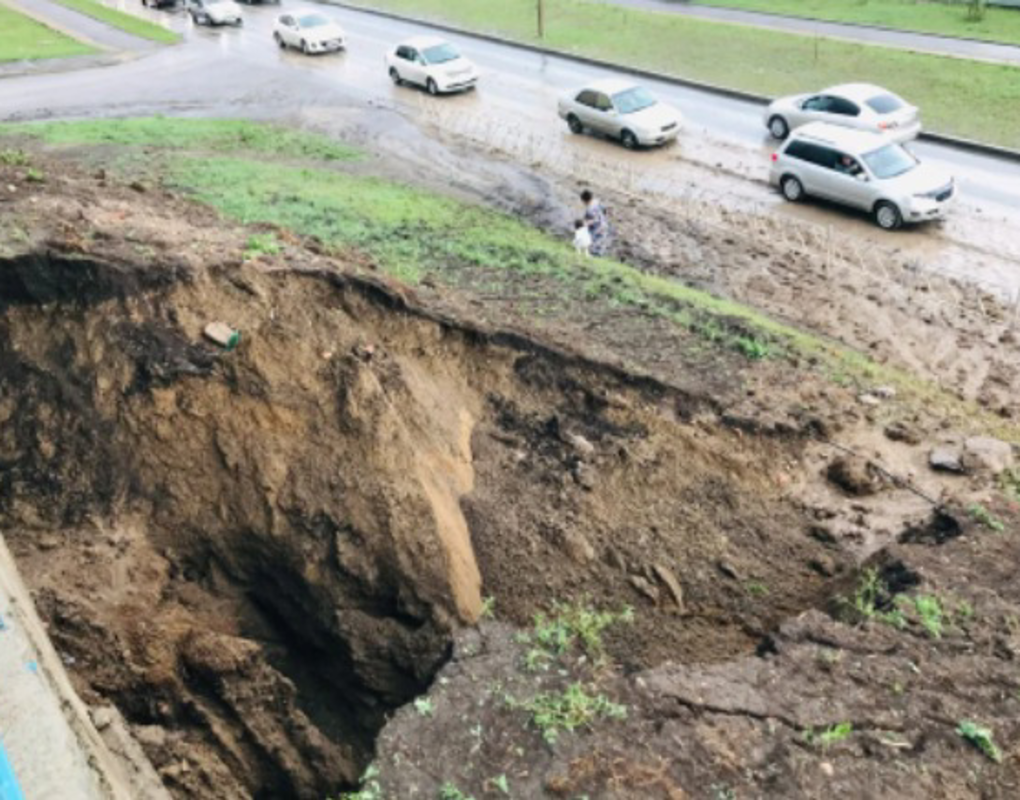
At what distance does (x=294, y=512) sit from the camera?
10562mm

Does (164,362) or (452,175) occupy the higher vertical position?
(164,362)

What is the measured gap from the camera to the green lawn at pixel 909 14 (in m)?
34.1

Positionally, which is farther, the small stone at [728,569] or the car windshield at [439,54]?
the car windshield at [439,54]

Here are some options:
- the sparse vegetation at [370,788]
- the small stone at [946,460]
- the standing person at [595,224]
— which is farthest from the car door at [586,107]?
the sparse vegetation at [370,788]

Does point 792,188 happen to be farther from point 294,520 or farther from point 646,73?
point 294,520

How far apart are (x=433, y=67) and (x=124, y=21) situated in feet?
58.6

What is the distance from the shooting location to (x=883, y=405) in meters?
13.3

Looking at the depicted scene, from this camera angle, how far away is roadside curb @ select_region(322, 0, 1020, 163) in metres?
24.0

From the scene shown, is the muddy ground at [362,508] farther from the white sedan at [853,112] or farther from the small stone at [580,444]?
the white sedan at [853,112]

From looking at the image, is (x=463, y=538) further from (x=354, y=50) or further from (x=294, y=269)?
(x=354, y=50)

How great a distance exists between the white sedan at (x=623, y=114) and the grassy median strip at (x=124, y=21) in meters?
18.8

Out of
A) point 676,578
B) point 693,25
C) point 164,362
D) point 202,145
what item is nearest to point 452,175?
point 202,145

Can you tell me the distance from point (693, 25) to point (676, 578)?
31.6 meters

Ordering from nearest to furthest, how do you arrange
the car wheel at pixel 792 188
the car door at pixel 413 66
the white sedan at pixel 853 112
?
the car wheel at pixel 792 188
the white sedan at pixel 853 112
the car door at pixel 413 66
